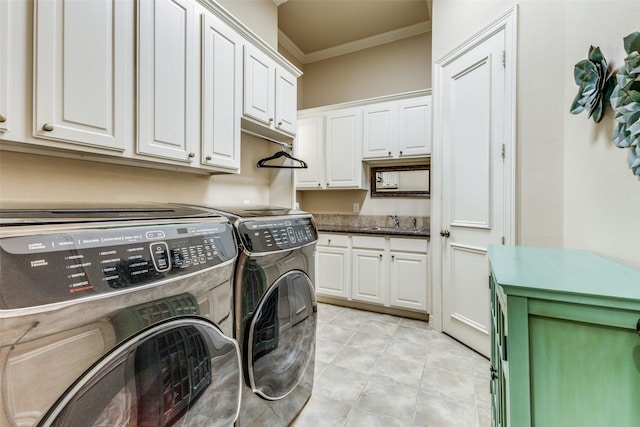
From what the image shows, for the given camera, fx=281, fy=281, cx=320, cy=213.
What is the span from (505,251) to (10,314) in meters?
1.62

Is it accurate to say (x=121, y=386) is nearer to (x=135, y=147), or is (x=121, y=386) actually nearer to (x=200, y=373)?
(x=200, y=373)

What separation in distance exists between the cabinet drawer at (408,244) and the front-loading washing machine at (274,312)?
1.58 m

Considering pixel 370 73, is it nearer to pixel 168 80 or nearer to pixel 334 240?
pixel 334 240

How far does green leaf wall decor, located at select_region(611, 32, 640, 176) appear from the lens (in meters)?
Answer: 0.93

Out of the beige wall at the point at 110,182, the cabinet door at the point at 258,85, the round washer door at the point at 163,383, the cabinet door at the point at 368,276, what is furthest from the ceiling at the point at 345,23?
the round washer door at the point at 163,383

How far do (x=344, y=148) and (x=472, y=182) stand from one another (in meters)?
1.59

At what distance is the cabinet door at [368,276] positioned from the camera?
3000mm

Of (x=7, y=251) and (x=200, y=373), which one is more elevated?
(x=7, y=251)

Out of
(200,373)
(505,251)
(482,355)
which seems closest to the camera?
(200,373)

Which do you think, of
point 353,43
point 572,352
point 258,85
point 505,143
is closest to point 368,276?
point 505,143

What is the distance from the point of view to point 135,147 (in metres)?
1.31

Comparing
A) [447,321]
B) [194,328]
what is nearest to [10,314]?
[194,328]

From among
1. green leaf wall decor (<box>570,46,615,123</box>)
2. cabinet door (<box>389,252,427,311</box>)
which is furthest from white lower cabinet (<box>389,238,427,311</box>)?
green leaf wall decor (<box>570,46,615,123</box>)

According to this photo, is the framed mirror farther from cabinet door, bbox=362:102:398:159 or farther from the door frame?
the door frame
